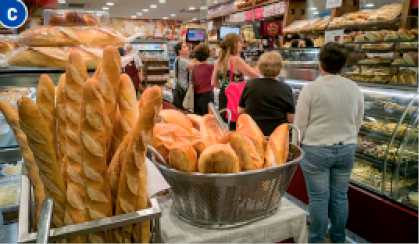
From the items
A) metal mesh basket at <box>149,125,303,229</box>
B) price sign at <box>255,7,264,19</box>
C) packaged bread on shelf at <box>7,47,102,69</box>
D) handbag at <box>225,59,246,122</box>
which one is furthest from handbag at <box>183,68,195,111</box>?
metal mesh basket at <box>149,125,303,229</box>

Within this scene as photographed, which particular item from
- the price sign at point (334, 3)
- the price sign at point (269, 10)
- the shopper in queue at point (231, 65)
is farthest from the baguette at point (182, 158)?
the price sign at point (269, 10)

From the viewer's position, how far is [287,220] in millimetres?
776

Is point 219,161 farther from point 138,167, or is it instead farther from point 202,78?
point 202,78

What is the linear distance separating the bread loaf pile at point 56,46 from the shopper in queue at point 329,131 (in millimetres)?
1468

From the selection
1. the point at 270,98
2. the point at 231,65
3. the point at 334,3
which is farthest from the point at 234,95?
the point at 334,3

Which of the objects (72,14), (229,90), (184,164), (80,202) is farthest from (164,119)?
(229,90)

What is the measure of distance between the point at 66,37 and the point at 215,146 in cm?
71

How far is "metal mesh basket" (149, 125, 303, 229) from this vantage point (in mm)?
663

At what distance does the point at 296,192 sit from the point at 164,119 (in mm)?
2311

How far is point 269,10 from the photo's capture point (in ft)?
16.8

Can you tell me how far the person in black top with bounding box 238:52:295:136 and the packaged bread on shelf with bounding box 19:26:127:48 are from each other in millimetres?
1535

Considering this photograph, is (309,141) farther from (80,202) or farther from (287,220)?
(80,202)

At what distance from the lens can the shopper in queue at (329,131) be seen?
1973mm

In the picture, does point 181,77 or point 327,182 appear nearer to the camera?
point 327,182
